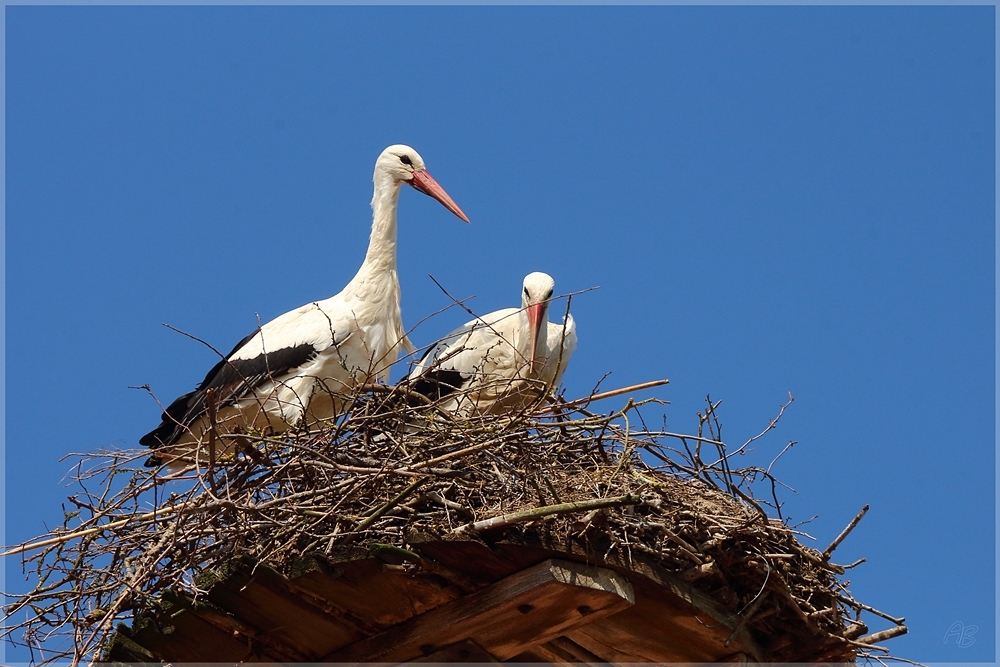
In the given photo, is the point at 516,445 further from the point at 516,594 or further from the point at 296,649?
the point at 296,649

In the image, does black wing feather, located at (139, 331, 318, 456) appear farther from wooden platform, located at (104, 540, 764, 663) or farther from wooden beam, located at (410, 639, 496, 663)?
wooden beam, located at (410, 639, 496, 663)

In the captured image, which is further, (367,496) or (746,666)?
(746,666)

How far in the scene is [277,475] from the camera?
12.0 feet

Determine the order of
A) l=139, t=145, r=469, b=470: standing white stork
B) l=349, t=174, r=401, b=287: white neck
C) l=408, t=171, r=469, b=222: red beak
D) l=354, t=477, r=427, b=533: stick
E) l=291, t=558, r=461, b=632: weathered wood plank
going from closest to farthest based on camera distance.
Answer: l=354, t=477, r=427, b=533: stick, l=291, t=558, r=461, b=632: weathered wood plank, l=139, t=145, r=469, b=470: standing white stork, l=349, t=174, r=401, b=287: white neck, l=408, t=171, r=469, b=222: red beak

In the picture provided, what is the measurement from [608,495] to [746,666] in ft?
2.30

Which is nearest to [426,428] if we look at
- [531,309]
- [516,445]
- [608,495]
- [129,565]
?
[516,445]

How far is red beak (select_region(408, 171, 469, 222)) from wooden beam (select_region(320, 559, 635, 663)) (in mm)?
3423

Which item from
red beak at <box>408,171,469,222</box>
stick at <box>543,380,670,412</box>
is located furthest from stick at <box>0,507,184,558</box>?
red beak at <box>408,171,469,222</box>

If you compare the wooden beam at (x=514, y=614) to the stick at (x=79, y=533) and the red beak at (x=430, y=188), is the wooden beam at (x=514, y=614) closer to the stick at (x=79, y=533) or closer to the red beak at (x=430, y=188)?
the stick at (x=79, y=533)

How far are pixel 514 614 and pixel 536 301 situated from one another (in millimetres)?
2946

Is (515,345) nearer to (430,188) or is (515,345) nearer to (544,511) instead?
(430,188)

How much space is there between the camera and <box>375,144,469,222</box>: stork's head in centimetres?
677

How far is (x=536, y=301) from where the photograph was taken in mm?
6238

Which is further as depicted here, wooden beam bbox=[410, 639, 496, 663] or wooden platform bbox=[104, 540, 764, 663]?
wooden beam bbox=[410, 639, 496, 663]
